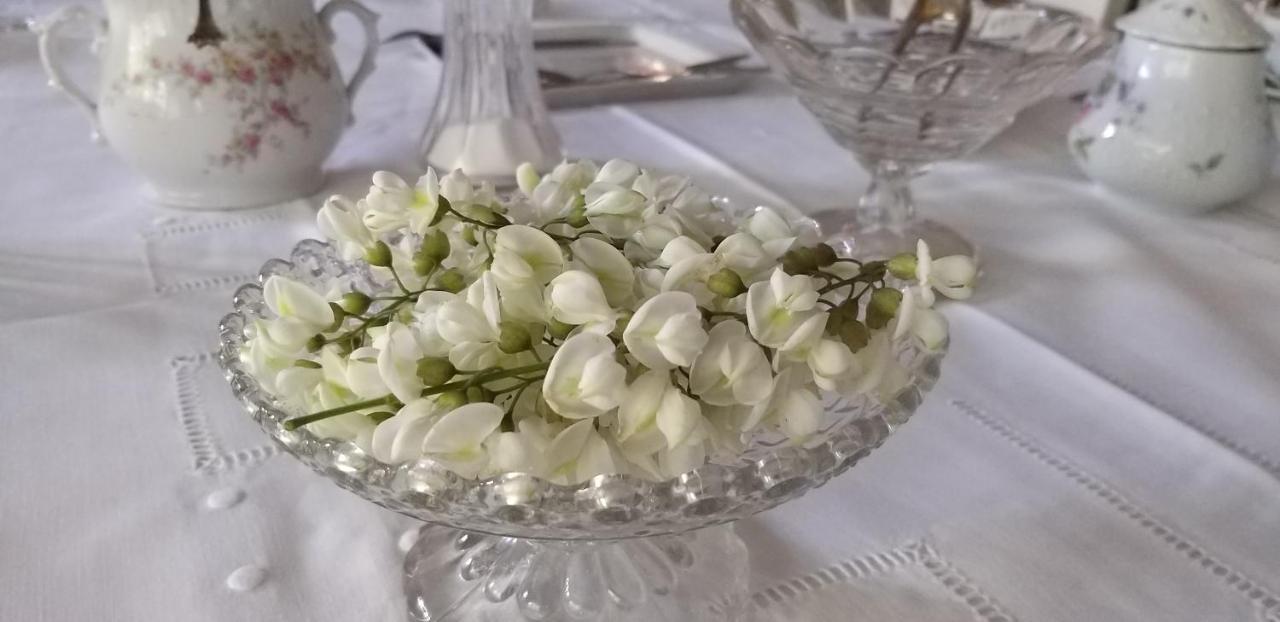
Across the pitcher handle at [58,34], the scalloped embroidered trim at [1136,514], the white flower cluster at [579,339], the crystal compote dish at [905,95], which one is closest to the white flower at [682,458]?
the white flower cluster at [579,339]

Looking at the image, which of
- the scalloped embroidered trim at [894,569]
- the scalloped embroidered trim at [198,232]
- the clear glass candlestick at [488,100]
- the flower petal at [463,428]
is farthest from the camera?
the clear glass candlestick at [488,100]

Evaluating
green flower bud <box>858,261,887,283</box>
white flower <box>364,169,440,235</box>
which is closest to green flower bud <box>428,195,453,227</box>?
white flower <box>364,169,440,235</box>

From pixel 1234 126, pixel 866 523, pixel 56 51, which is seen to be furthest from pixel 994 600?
pixel 56 51

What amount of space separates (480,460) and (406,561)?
0.39ft

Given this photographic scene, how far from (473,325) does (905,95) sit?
35 centimetres

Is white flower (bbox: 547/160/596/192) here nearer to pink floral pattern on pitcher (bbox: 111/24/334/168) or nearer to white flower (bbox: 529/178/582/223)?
white flower (bbox: 529/178/582/223)

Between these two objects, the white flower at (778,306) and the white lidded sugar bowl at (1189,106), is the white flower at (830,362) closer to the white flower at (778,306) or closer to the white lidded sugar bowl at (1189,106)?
the white flower at (778,306)

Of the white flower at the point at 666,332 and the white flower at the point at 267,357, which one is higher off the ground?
the white flower at the point at 666,332

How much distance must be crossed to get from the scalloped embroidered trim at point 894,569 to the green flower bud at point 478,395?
5.2 inches

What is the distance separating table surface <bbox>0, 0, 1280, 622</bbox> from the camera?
298 mm

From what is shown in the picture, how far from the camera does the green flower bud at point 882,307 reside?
23 centimetres

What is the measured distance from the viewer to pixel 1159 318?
0.48 m

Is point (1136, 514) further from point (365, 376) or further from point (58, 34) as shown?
point (58, 34)

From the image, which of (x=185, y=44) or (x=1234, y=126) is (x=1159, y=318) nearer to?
(x=1234, y=126)
